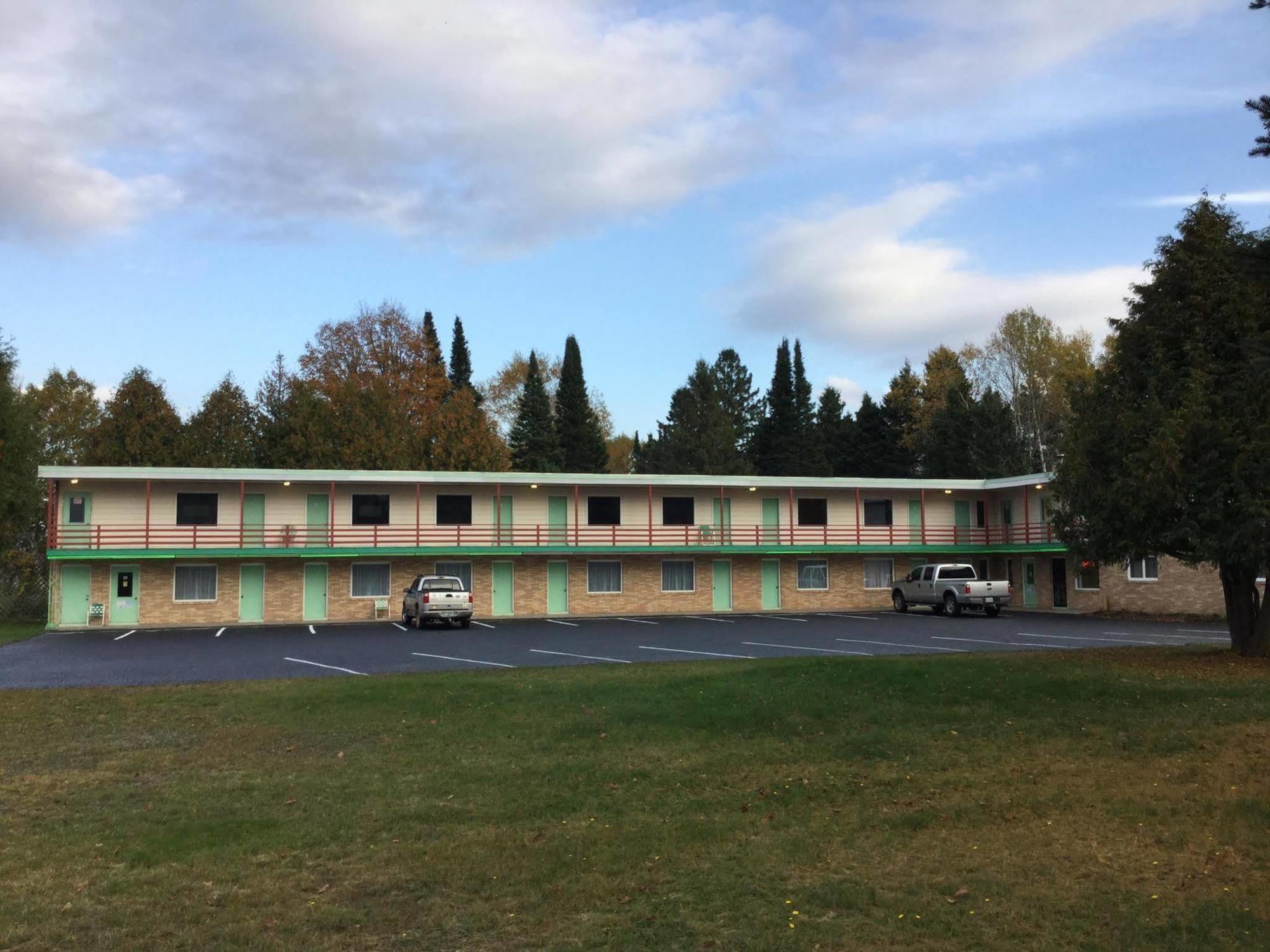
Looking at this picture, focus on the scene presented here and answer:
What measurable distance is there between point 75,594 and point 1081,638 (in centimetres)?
3164

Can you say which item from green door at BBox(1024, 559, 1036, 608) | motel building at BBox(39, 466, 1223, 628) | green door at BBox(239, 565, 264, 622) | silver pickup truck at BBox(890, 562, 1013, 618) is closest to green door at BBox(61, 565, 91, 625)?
motel building at BBox(39, 466, 1223, 628)

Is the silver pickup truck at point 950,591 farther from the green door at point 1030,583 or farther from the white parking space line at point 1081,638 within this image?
the white parking space line at point 1081,638

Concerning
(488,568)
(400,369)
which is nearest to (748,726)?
(488,568)

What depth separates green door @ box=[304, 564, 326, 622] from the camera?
35.2 meters

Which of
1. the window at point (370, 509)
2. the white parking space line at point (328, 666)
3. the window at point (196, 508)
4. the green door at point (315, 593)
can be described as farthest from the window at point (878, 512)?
the white parking space line at point (328, 666)

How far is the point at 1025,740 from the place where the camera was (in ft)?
35.1

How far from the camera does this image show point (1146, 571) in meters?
36.7

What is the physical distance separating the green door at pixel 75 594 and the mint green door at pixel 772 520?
2550cm

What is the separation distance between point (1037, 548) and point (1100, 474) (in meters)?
24.4

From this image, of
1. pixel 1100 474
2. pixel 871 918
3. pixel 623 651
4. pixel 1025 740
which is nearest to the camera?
pixel 871 918

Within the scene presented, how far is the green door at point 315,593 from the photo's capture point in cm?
3522

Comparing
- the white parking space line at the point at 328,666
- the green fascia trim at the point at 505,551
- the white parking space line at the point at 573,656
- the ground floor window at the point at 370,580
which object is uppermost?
the green fascia trim at the point at 505,551

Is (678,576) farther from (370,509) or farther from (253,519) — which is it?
(253,519)

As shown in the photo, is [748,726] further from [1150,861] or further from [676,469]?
[676,469]
